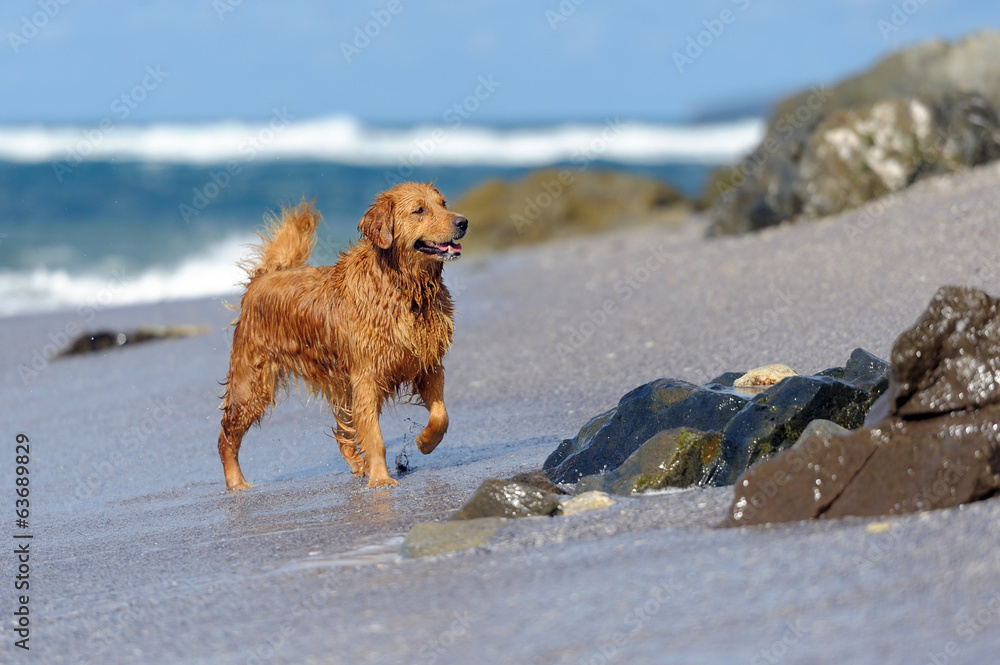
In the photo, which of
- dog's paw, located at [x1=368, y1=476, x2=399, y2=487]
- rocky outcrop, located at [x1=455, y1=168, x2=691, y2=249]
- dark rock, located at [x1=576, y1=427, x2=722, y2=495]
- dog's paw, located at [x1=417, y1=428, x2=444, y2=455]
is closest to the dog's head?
dog's paw, located at [x1=417, y1=428, x2=444, y2=455]

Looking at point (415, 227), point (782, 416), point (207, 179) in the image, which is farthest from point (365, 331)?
point (207, 179)

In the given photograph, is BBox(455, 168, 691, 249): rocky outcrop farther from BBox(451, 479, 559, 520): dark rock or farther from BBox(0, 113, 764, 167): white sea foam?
BBox(451, 479, 559, 520): dark rock

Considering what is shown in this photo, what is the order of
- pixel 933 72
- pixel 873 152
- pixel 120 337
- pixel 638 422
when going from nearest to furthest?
pixel 638 422 < pixel 120 337 < pixel 873 152 < pixel 933 72

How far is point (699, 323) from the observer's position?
30.6 feet

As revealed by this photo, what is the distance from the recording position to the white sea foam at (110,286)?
17.2m

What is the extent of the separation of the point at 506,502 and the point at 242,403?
2629 millimetres

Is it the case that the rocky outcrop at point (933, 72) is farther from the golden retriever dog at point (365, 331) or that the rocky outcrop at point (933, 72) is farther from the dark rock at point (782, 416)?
the dark rock at point (782, 416)

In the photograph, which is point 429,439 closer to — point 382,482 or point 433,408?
point 433,408

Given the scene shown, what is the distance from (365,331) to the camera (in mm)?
5996

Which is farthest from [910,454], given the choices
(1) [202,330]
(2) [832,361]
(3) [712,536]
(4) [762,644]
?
(1) [202,330]

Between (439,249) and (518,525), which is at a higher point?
(439,249)

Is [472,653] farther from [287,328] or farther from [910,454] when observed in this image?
[287,328]

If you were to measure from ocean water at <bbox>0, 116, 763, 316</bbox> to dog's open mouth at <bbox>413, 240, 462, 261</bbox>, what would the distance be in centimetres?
131

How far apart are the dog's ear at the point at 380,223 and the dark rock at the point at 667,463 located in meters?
1.83
